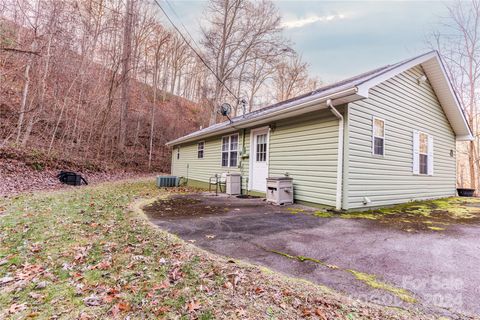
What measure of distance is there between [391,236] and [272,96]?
20174 millimetres

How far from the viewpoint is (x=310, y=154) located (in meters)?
5.98

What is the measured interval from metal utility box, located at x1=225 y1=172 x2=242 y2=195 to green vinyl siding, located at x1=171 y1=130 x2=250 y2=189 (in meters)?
0.19

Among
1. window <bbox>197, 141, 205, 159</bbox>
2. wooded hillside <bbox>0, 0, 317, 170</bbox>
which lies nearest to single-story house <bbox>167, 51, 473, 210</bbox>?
window <bbox>197, 141, 205, 159</bbox>

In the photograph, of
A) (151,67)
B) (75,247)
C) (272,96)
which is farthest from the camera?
(272,96)

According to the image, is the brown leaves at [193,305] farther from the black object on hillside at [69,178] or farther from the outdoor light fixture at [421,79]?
the black object on hillside at [69,178]

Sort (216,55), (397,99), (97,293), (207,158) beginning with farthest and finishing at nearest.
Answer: (216,55), (207,158), (397,99), (97,293)

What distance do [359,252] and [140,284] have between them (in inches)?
102

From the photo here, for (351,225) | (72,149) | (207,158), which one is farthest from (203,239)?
(72,149)

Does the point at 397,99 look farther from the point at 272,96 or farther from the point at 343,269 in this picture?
the point at 272,96

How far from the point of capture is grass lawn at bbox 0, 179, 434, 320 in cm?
171

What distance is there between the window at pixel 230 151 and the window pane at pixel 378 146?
479 cm

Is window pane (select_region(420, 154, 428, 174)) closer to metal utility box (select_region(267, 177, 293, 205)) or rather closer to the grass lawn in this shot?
metal utility box (select_region(267, 177, 293, 205))

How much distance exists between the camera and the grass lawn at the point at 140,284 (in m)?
1.71

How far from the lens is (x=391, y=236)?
3609mm
